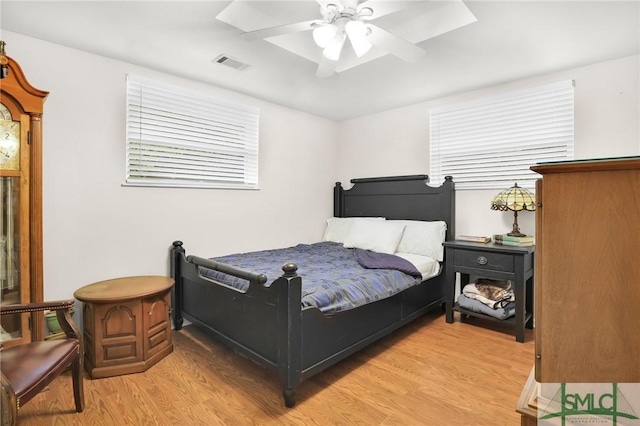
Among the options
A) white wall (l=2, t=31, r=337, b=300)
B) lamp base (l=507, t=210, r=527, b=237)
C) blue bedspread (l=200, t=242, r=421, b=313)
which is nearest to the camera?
blue bedspread (l=200, t=242, r=421, b=313)

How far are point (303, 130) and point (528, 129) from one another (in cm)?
234

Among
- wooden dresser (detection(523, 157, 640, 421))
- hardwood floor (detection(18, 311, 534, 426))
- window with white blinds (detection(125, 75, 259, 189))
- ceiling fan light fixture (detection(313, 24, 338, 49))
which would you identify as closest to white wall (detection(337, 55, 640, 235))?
hardwood floor (detection(18, 311, 534, 426))

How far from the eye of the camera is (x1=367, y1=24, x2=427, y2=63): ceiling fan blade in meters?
1.83

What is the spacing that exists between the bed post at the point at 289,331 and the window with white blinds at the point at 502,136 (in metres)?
2.37

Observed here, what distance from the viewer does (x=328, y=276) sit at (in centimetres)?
244

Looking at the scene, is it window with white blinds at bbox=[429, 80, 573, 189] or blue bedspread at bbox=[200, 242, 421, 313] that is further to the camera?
window with white blinds at bbox=[429, 80, 573, 189]

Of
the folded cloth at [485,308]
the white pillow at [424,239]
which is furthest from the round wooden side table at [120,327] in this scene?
the folded cloth at [485,308]

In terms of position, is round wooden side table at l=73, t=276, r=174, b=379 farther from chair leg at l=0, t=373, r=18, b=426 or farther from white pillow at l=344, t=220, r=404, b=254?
white pillow at l=344, t=220, r=404, b=254

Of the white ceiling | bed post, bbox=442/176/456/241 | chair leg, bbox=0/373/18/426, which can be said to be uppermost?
the white ceiling

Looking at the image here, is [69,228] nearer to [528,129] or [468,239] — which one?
[468,239]

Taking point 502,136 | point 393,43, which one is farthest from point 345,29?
point 502,136

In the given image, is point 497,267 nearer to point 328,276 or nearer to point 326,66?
point 328,276

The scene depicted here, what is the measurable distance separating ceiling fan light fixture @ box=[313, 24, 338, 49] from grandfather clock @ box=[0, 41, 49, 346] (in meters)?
1.70
